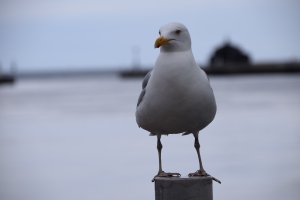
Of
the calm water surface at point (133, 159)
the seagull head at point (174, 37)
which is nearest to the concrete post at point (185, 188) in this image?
the seagull head at point (174, 37)

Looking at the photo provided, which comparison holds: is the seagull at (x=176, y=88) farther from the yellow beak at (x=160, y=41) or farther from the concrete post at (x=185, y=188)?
the concrete post at (x=185, y=188)

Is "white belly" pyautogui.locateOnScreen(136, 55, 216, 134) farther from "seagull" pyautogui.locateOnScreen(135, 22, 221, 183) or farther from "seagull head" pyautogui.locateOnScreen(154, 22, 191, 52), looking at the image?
"seagull head" pyautogui.locateOnScreen(154, 22, 191, 52)

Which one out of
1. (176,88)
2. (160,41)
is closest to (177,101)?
(176,88)

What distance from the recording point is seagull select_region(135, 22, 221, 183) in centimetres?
465

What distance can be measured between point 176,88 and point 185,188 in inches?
28.8

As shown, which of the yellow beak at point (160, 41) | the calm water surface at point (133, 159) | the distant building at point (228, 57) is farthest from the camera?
the distant building at point (228, 57)

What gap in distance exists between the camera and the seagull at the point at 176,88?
Result: 4.65 m

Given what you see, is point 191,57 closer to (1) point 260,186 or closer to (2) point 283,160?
(1) point 260,186

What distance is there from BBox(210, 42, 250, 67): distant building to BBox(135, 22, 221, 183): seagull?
81.9 meters

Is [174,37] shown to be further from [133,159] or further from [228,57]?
[228,57]

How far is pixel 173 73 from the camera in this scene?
4656 millimetres

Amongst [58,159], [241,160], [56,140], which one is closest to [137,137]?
[56,140]

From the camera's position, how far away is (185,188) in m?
4.69

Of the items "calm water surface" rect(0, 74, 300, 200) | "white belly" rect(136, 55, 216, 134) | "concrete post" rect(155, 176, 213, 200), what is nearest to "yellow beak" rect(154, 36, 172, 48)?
"white belly" rect(136, 55, 216, 134)
